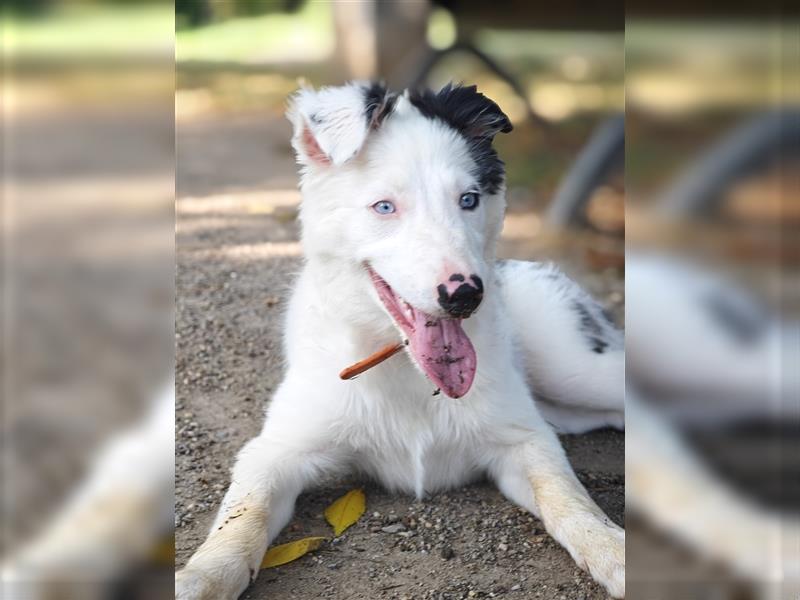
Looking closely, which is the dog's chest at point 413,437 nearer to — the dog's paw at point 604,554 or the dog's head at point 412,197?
the dog's head at point 412,197

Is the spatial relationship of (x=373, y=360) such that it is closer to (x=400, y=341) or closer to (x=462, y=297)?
(x=400, y=341)

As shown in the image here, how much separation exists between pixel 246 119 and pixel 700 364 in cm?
655

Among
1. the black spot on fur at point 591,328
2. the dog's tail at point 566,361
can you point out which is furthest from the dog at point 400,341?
the black spot on fur at point 591,328

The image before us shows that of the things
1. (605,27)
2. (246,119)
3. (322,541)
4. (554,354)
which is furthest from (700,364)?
(246,119)

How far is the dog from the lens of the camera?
3031 mm

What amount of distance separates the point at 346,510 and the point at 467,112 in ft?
5.32

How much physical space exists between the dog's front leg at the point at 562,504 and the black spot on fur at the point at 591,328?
0.82 metres

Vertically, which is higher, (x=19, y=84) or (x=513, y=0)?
(x=513, y=0)

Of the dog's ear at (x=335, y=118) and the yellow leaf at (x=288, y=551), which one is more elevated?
the dog's ear at (x=335, y=118)

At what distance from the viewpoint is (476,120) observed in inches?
132

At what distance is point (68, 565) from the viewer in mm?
1569

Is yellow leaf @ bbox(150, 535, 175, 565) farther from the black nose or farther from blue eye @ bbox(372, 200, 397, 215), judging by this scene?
blue eye @ bbox(372, 200, 397, 215)

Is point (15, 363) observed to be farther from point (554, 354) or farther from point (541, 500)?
point (554, 354)

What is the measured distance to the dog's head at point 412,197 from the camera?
297 cm
